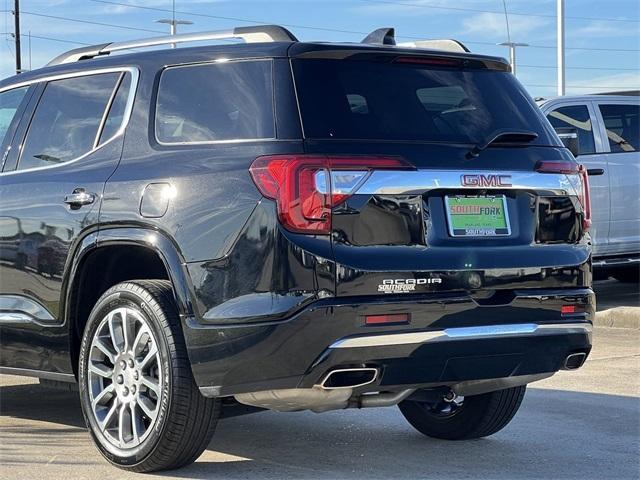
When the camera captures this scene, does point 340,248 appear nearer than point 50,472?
Yes

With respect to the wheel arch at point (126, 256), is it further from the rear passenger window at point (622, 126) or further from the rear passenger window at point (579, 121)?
the rear passenger window at point (622, 126)

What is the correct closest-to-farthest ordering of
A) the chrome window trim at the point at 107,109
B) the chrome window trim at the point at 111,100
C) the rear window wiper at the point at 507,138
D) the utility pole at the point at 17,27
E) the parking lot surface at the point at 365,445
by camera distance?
1. the rear window wiper at the point at 507,138
2. the parking lot surface at the point at 365,445
3. the chrome window trim at the point at 111,100
4. the chrome window trim at the point at 107,109
5. the utility pole at the point at 17,27

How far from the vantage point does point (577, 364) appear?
5.60 m

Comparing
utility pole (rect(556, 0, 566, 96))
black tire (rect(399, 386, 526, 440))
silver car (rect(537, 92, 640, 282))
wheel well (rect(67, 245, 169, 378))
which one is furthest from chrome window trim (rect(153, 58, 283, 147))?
utility pole (rect(556, 0, 566, 96))

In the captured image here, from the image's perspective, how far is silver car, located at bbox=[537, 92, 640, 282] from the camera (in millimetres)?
12273

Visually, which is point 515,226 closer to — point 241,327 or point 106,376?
point 241,327

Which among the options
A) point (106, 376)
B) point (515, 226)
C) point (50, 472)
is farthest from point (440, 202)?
point (50, 472)

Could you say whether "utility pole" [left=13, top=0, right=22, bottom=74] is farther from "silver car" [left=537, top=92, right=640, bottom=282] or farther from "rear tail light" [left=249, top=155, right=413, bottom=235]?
"rear tail light" [left=249, top=155, right=413, bottom=235]

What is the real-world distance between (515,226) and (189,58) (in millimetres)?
1625

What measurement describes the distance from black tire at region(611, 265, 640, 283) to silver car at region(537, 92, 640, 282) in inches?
66.5

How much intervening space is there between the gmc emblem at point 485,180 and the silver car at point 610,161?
6.95 m

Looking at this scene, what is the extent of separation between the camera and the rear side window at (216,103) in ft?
17.0

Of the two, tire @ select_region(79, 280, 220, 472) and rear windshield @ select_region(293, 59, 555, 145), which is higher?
rear windshield @ select_region(293, 59, 555, 145)

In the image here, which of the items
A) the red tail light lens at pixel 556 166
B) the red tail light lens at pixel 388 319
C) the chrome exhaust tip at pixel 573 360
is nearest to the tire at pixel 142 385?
the red tail light lens at pixel 388 319
